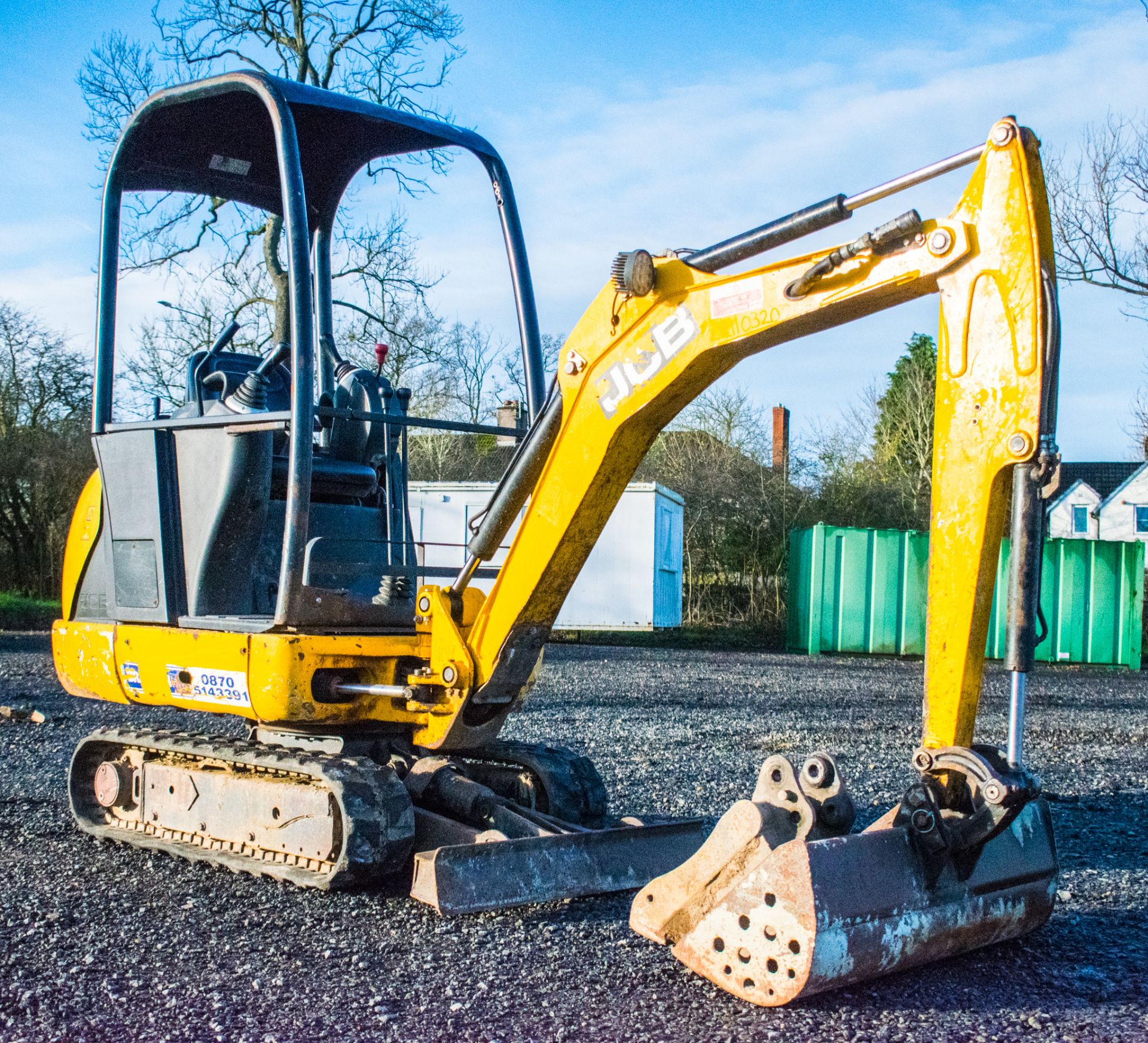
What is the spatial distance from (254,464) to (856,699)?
8.69m

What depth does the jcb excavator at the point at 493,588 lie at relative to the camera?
3.62m

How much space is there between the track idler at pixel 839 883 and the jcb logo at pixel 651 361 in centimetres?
140

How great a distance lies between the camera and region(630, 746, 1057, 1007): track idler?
3.45 metres

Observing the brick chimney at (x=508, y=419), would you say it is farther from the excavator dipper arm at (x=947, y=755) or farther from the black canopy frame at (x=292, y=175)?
the excavator dipper arm at (x=947, y=755)

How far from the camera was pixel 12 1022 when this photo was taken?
340 cm

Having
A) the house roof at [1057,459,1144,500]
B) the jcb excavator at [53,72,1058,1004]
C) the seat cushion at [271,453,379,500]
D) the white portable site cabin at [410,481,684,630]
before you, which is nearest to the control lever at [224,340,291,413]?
the jcb excavator at [53,72,1058,1004]

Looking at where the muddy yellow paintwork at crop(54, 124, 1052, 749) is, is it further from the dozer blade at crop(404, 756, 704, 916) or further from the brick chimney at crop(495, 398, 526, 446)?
the brick chimney at crop(495, 398, 526, 446)

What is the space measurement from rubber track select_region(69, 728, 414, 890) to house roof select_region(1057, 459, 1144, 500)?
50021 mm

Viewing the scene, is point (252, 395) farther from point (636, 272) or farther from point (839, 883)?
point (839, 883)

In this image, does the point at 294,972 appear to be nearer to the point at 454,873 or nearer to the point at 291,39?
the point at 454,873

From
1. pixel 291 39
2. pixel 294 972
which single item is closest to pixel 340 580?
pixel 294 972

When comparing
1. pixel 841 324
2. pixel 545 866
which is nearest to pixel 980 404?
pixel 841 324

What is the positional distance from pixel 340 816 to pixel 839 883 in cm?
202

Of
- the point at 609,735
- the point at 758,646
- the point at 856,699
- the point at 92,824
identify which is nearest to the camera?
the point at 92,824
